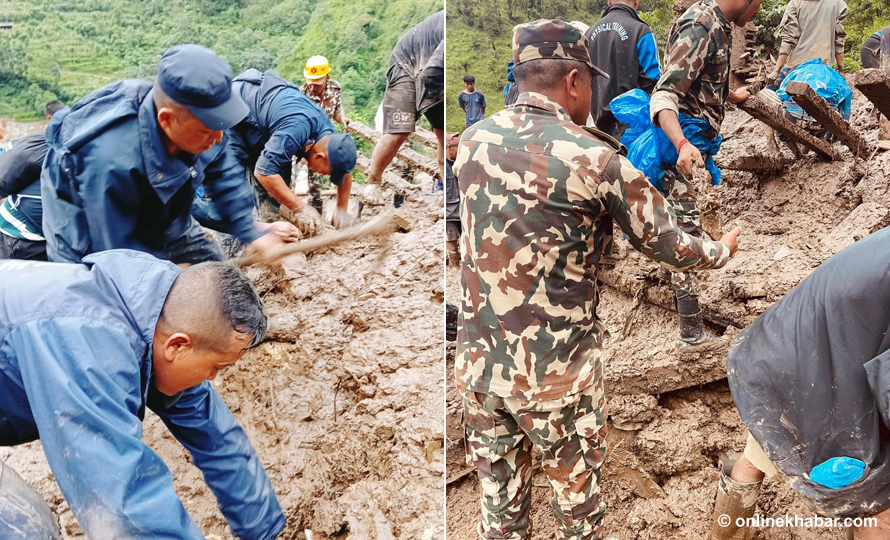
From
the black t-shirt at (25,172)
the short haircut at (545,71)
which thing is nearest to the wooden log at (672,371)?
the short haircut at (545,71)

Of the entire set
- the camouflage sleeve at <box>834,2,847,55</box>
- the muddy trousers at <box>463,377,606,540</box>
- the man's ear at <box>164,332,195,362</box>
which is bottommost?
the muddy trousers at <box>463,377,606,540</box>

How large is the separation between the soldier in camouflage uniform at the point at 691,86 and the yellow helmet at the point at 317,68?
45.9 inches

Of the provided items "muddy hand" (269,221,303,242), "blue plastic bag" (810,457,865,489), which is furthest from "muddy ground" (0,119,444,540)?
"blue plastic bag" (810,457,865,489)

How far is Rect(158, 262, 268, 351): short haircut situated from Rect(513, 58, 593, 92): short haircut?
891 mm

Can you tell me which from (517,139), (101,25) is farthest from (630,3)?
(101,25)

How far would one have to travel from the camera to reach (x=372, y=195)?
233 centimetres

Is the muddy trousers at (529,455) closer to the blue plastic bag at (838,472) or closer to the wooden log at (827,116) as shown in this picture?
the blue plastic bag at (838,472)

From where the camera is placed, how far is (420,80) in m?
2.21

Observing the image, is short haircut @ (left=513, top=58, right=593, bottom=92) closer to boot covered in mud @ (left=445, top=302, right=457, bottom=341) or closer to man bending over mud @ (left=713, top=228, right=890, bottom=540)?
man bending over mud @ (left=713, top=228, right=890, bottom=540)

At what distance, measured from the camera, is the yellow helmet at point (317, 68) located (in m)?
2.01

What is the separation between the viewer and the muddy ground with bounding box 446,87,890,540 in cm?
223

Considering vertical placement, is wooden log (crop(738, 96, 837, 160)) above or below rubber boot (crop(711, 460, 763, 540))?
above

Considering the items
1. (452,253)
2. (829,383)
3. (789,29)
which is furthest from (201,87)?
(789,29)

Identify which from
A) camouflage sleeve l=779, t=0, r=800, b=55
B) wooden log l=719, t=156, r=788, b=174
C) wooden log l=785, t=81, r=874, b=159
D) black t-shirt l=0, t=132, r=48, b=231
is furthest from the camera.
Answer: wooden log l=719, t=156, r=788, b=174
